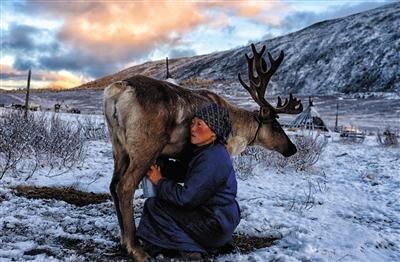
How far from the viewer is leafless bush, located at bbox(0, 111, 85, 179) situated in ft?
24.5

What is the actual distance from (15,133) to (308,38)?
6445 centimetres

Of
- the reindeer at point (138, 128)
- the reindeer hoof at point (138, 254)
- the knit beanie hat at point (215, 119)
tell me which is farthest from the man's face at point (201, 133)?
the reindeer hoof at point (138, 254)

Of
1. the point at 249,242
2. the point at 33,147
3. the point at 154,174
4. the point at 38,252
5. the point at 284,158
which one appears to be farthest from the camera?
the point at 284,158

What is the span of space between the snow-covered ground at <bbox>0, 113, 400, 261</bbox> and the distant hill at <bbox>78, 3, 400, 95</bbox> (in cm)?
4471

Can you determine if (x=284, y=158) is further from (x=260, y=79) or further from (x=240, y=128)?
(x=240, y=128)

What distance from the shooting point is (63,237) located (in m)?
4.39

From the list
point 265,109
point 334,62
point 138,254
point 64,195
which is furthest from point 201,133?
point 334,62

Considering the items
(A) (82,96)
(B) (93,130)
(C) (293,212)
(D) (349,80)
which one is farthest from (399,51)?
(C) (293,212)

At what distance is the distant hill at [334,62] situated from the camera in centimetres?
5344

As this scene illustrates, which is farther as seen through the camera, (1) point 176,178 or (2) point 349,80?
(2) point 349,80

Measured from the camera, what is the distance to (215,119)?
412 cm

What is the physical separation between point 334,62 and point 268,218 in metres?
56.2

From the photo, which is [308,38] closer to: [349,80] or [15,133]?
[349,80]

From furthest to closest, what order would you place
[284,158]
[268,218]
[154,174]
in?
[284,158]
[268,218]
[154,174]
